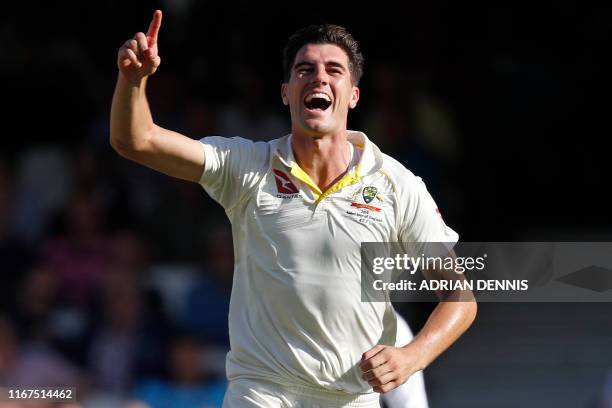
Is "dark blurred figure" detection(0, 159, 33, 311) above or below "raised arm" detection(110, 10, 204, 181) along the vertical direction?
above

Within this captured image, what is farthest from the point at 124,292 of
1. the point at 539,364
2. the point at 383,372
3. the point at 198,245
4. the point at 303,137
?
the point at 383,372

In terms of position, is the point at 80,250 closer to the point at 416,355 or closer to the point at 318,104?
the point at 318,104

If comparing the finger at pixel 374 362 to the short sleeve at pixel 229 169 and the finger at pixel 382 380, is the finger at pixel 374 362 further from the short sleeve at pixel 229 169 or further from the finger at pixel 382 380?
the short sleeve at pixel 229 169

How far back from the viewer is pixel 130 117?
4645 mm

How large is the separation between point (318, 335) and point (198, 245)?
4.28 metres

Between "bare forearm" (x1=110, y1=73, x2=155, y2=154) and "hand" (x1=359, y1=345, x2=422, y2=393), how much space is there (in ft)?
3.80

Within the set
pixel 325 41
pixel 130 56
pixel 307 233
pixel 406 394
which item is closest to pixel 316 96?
pixel 325 41

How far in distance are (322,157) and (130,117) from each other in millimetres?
900

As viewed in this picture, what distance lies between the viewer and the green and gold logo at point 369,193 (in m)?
5.04

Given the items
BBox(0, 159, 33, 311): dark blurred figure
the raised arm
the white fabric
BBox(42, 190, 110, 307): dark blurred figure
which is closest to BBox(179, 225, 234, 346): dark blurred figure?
BBox(42, 190, 110, 307): dark blurred figure

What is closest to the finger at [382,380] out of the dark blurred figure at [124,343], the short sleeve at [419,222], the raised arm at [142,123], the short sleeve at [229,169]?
the short sleeve at [419,222]

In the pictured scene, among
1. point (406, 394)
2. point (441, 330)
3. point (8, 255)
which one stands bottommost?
point (441, 330)

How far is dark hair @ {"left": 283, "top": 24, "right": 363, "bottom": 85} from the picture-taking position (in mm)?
5238

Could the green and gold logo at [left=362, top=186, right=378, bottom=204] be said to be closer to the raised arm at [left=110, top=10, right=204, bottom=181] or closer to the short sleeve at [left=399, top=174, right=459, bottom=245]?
the short sleeve at [left=399, top=174, right=459, bottom=245]
